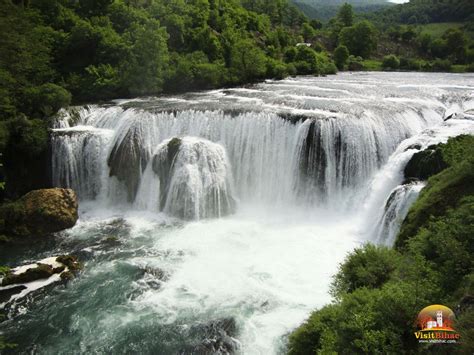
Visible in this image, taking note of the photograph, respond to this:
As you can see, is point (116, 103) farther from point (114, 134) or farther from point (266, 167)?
point (266, 167)

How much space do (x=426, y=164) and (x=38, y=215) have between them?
59.8ft

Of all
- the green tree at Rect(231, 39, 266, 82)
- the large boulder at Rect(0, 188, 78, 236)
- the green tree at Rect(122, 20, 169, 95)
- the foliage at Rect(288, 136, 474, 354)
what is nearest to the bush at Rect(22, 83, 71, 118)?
the large boulder at Rect(0, 188, 78, 236)

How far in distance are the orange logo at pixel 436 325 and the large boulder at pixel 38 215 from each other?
16.7 m

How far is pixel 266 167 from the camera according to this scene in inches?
824

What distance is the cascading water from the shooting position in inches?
467

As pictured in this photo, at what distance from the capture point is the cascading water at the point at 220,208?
11.9 m

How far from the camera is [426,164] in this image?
52.9 feet

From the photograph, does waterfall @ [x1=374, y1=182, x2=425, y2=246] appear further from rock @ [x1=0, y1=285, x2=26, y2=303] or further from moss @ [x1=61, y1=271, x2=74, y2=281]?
rock @ [x1=0, y1=285, x2=26, y2=303]

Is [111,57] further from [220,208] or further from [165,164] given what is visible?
[220,208]

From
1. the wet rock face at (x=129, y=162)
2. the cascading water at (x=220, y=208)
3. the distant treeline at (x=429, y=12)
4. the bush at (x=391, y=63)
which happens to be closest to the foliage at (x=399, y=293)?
the cascading water at (x=220, y=208)

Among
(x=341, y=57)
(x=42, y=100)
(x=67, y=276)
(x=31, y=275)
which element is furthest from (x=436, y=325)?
(x=341, y=57)

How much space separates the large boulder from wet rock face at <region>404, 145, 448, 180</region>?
1657 centimetres

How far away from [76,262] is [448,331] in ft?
44.8

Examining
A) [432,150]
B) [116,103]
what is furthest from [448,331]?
[116,103]
